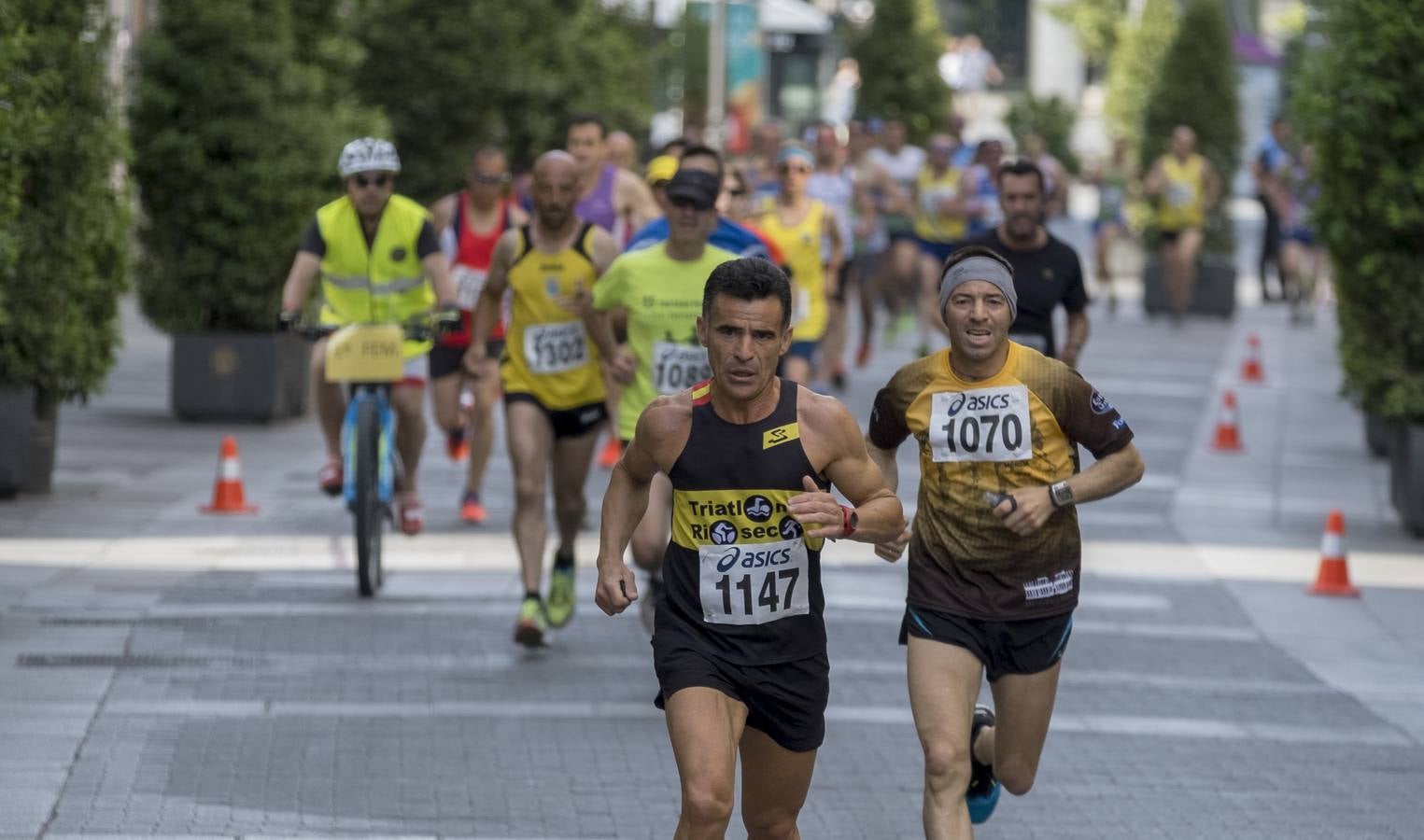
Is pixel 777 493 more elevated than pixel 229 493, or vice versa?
pixel 777 493

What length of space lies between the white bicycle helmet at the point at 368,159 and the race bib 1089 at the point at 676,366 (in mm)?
2480

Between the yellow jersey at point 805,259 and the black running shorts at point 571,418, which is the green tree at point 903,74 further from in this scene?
the black running shorts at point 571,418

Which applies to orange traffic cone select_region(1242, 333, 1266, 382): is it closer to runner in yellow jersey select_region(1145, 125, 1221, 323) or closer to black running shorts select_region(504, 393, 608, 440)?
runner in yellow jersey select_region(1145, 125, 1221, 323)

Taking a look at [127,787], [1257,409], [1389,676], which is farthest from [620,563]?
[1257,409]

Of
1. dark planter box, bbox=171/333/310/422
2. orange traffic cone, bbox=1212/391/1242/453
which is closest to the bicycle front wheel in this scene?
dark planter box, bbox=171/333/310/422

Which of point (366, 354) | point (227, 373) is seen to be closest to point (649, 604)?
point (366, 354)

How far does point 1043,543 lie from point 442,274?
5259 mm

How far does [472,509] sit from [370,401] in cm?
220

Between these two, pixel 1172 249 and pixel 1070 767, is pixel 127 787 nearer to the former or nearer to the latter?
pixel 1070 767

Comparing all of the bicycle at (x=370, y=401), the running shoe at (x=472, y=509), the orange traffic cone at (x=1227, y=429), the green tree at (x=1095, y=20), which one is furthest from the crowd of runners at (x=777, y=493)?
the green tree at (x=1095, y=20)

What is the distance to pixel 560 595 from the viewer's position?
389 inches

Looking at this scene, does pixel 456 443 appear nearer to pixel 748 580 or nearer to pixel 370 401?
pixel 370 401

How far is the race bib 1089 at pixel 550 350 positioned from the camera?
979 cm

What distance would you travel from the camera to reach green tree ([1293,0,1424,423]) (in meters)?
13.0
